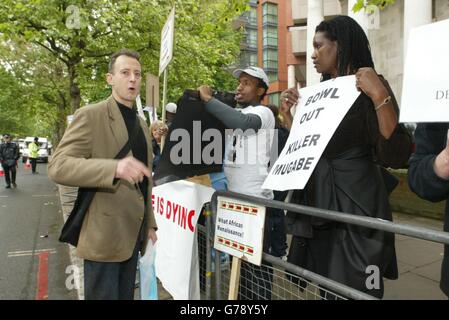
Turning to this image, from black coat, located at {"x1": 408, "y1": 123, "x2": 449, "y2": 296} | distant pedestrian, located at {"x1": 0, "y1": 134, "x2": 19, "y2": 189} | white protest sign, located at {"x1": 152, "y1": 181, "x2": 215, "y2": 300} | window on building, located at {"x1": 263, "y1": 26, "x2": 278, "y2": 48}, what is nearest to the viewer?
black coat, located at {"x1": 408, "y1": 123, "x2": 449, "y2": 296}

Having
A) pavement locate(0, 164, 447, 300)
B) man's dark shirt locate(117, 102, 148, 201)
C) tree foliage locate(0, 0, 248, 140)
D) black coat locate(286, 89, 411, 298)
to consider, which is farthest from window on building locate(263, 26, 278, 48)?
black coat locate(286, 89, 411, 298)

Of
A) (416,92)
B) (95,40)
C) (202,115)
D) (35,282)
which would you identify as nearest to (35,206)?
(95,40)

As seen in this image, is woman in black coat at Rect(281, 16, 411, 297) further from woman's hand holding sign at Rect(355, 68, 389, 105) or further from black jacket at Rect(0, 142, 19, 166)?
black jacket at Rect(0, 142, 19, 166)

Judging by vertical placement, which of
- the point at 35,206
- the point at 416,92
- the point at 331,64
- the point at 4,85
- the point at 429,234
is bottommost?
the point at 35,206

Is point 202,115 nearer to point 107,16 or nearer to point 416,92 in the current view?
point 416,92

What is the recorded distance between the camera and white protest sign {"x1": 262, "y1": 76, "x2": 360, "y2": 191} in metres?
1.80

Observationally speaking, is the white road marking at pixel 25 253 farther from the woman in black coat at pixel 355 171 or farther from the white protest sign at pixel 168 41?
the woman in black coat at pixel 355 171

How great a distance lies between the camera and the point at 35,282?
4.41 meters

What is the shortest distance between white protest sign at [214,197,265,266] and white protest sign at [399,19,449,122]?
3.50ft

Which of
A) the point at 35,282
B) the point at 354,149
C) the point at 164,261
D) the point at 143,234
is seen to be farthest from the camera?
the point at 35,282

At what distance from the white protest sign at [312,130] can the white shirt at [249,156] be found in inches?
29.1

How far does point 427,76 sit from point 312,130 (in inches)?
27.3

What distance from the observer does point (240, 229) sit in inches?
90.4
